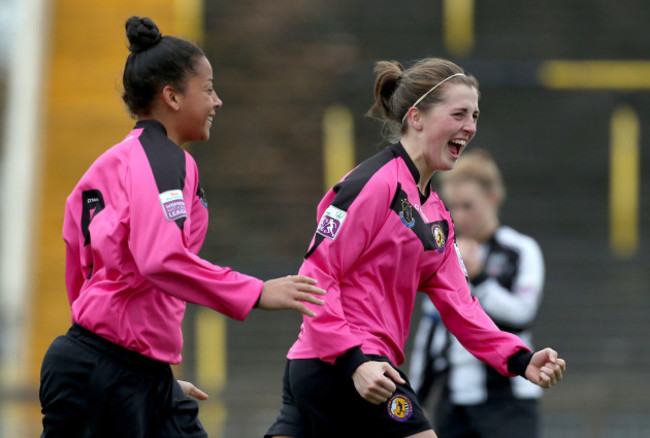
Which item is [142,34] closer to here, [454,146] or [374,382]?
[454,146]

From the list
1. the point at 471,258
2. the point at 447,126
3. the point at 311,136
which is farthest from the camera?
the point at 311,136

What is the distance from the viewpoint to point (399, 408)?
401cm

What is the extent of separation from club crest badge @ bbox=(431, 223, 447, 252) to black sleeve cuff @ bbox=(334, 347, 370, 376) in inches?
22.2

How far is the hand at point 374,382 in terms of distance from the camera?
3.80 m

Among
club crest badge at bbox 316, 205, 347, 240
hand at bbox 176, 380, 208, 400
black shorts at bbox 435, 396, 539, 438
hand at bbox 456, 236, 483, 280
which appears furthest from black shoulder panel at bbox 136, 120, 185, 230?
black shorts at bbox 435, 396, 539, 438

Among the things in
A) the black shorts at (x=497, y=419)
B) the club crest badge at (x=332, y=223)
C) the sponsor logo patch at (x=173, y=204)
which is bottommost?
the black shorts at (x=497, y=419)

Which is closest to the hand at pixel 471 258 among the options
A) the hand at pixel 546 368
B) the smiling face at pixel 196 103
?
the hand at pixel 546 368

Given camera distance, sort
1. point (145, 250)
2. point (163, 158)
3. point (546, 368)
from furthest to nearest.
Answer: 1. point (546, 368)
2. point (163, 158)
3. point (145, 250)

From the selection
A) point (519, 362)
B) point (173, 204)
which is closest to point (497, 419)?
point (519, 362)

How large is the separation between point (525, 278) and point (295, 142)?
9788 mm

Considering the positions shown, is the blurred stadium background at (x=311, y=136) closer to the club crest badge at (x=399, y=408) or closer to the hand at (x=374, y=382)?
the club crest badge at (x=399, y=408)

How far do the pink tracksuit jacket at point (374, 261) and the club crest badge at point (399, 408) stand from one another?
0.17 metres

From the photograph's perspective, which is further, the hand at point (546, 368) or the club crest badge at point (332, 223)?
the hand at point (546, 368)

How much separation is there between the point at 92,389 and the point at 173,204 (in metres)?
0.71
